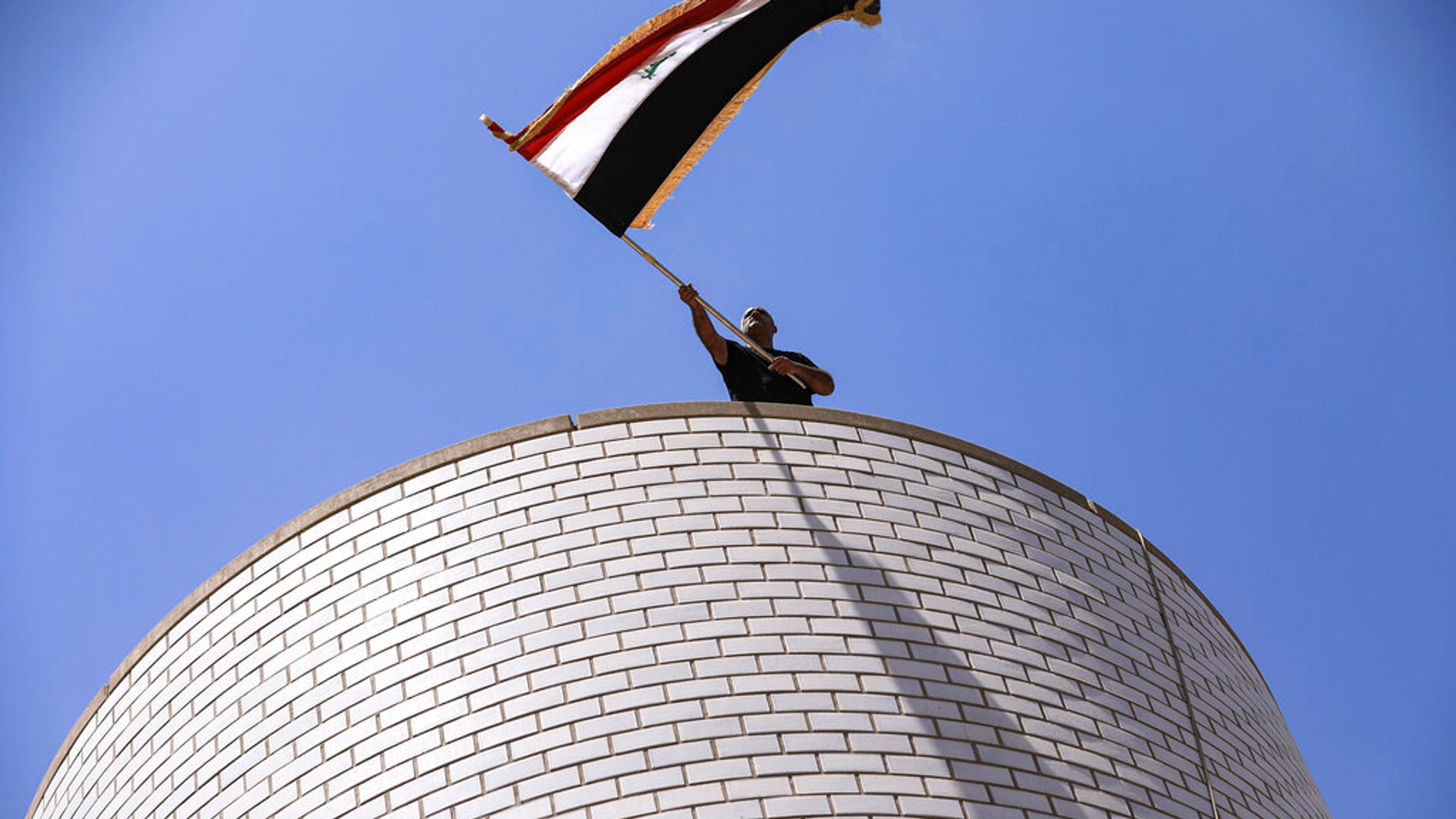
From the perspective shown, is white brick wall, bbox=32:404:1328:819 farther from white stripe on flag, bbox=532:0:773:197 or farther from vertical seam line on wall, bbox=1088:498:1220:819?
white stripe on flag, bbox=532:0:773:197

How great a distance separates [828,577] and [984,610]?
0.88m

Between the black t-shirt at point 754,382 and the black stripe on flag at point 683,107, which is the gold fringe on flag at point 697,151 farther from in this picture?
the black t-shirt at point 754,382

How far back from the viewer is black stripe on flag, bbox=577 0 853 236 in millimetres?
9562

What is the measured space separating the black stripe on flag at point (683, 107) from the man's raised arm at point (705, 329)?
521mm

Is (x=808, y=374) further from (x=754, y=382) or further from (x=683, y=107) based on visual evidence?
(x=683, y=107)

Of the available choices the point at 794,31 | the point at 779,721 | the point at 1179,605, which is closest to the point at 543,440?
the point at 779,721

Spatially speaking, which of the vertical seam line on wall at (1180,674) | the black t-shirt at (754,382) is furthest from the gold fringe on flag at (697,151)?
the vertical seam line on wall at (1180,674)

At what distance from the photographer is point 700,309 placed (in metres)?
9.57

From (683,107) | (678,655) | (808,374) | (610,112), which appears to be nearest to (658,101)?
(683,107)

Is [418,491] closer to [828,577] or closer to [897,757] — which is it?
[828,577]

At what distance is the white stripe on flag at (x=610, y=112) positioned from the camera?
31.4ft

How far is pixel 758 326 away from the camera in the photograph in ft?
34.2

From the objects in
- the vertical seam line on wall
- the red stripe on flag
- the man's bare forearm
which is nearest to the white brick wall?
the vertical seam line on wall

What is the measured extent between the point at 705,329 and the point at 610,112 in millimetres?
1413
